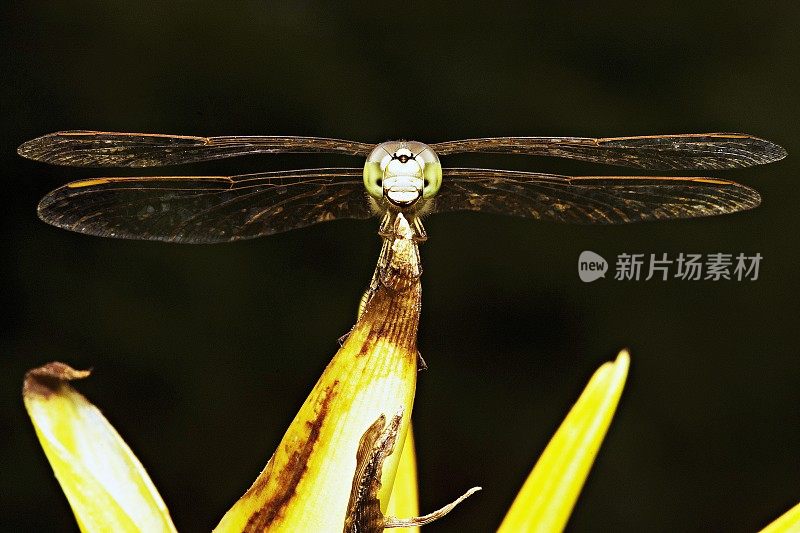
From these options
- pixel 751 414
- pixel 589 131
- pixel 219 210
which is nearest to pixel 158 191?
pixel 219 210

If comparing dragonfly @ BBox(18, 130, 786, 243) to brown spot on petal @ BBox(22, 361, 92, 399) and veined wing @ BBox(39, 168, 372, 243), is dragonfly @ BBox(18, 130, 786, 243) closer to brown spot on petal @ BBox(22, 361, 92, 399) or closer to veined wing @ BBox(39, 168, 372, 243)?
veined wing @ BBox(39, 168, 372, 243)

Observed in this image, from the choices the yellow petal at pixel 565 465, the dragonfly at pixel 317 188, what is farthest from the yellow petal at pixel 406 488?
the dragonfly at pixel 317 188

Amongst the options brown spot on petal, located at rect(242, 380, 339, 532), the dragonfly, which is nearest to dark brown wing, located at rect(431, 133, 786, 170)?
the dragonfly

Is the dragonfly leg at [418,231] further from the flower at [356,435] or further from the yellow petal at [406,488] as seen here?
the yellow petal at [406,488]

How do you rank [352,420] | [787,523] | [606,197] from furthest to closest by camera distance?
[606,197] → [787,523] → [352,420]

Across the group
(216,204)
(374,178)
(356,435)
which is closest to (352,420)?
(356,435)

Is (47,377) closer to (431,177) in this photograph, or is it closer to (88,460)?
(88,460)

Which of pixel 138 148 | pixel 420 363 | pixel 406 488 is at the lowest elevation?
pixel 406 488
